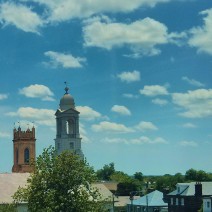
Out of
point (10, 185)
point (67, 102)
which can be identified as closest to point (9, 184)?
point (10, 185)

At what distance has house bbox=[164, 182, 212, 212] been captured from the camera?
9319 centimetres

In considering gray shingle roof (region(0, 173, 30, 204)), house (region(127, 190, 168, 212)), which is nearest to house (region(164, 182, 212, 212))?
A: house (region(127, 190, 168, 212))

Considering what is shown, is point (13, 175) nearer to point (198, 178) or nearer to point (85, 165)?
point (85, 165)

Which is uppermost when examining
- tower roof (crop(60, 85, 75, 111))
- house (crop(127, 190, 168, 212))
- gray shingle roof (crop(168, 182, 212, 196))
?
tower roof (crop(60, 85, 75, 111))

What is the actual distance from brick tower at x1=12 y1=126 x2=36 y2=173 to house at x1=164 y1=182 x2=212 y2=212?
72.3 metres

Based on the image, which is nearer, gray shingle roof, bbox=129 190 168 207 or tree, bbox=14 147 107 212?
tree, bbox=14 147 107 212

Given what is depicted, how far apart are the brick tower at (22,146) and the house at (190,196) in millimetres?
72304

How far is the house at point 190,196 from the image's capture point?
93.2 meters

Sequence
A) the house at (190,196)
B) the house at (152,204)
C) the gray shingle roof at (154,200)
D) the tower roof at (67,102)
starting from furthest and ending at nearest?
1. the tower roof at (67,102)
2. the gray shingle roof at (154,200)
3. the house at (152,204)
4. the house at (190,196)

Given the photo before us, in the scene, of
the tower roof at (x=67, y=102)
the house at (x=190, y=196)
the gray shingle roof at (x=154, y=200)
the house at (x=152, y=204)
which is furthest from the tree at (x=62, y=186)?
the tower roof at (x=67, y=102)

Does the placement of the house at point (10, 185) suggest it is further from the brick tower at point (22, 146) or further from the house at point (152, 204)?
the brick tower at point (22, 146)

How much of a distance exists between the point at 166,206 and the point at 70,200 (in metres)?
50.6

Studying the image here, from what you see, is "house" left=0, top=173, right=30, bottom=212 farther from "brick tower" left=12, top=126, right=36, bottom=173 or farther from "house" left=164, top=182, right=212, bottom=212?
"brick tower" left=12, top=126, right=36, bottom=173

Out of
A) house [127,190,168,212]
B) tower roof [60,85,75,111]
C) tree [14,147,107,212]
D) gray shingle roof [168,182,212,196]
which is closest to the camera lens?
tree [14,147,107,212]
